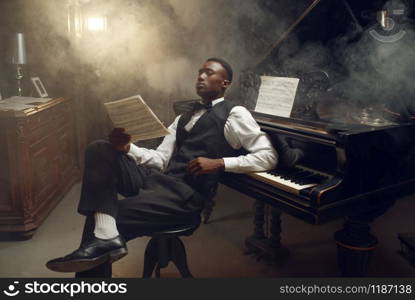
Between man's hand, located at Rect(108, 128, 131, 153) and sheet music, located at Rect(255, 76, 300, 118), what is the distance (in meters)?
0.82

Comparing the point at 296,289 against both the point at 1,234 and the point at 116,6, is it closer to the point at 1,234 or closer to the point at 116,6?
the point at 1,234

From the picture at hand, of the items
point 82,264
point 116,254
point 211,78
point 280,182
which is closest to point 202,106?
point 211,78

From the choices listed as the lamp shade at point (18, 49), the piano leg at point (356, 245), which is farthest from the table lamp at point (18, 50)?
the piano leg at point (356, 245)

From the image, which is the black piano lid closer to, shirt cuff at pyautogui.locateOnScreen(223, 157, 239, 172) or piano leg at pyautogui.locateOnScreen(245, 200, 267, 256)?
shirt cuff at pyautogui.locateOnScreen(223, 157, 239, 172)

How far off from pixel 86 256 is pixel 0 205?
5.13ft

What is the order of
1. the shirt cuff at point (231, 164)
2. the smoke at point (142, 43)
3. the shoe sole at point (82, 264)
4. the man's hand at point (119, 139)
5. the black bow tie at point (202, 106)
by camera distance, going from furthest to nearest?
the smoke at point (142, 43), the black bow tie at point (202, 106), the shirt cuff at point (231, 164), the man's hand at point (119, 139), the shoe sole at point (82, 264)

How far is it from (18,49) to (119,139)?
2.06m

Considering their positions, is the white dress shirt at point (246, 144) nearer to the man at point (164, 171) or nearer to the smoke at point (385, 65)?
the man at point (164, 171)

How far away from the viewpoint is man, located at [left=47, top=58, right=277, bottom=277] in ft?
6.17

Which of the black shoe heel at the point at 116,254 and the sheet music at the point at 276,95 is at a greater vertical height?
the sheet music at the point at 276,95

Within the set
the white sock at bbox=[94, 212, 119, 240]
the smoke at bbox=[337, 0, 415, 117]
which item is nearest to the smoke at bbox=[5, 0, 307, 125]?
the smoke at bbox=[337, 0, 415, 117]

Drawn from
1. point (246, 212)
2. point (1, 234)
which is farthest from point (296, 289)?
point (1, 234)

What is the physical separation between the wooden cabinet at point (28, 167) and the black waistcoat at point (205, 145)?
1.37m

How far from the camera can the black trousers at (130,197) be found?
1.89 metres
